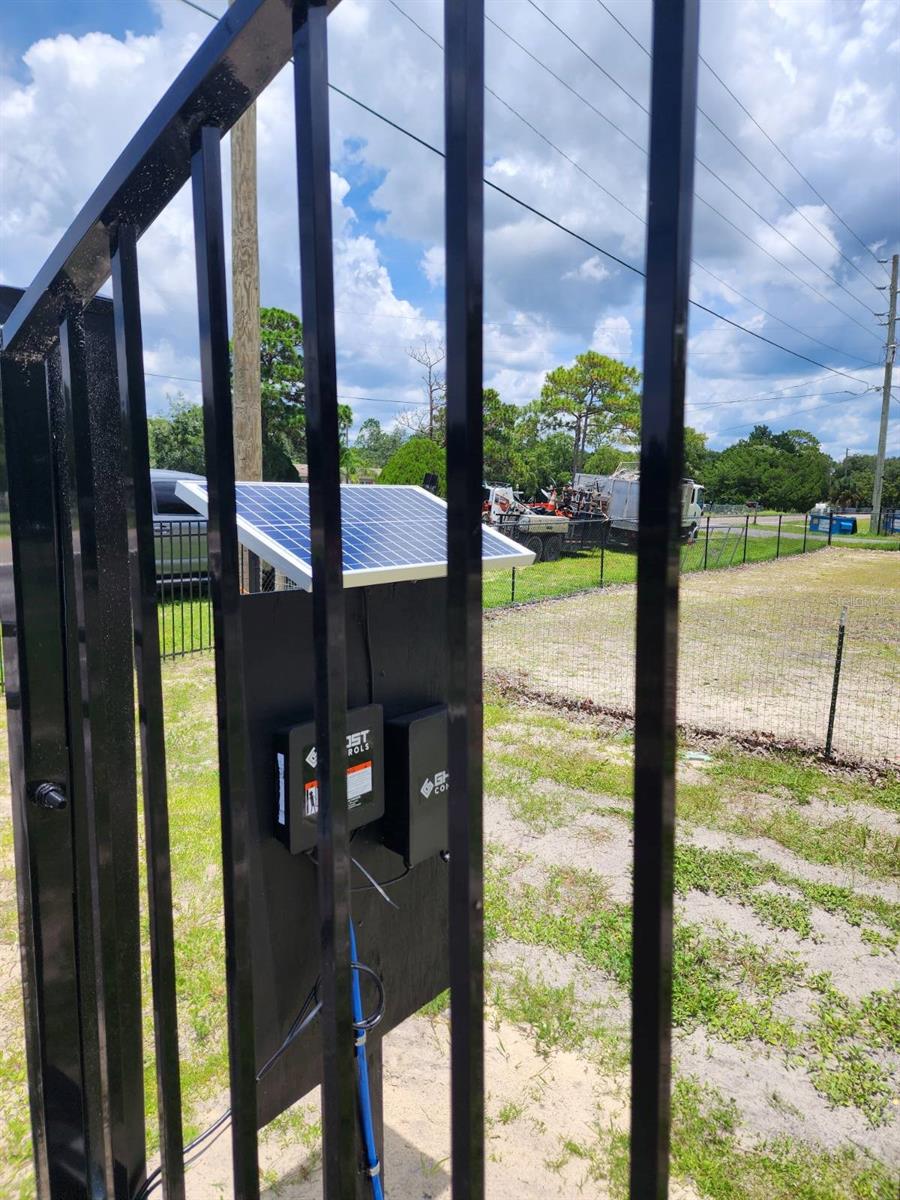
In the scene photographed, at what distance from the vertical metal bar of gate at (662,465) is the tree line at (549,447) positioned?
5692mm

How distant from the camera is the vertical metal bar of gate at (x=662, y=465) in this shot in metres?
0.42

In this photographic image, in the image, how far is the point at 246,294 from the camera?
20.9 ft

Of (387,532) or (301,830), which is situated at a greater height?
(387,532)

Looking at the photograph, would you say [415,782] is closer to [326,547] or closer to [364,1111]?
[364,1111]

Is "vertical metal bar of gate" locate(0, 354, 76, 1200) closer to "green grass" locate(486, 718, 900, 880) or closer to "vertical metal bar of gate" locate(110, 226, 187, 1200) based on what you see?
"vertical metal bar of gate" locate(110, 226, 187, 1200)

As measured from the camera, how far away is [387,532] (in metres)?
1.74

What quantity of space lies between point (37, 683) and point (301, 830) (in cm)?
50

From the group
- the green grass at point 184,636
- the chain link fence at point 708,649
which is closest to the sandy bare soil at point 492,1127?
the chain link fence at point 708,649

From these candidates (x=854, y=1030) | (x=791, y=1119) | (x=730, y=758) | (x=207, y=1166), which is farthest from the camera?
(x=730, y=758)

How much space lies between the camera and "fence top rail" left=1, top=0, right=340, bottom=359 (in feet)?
2.07

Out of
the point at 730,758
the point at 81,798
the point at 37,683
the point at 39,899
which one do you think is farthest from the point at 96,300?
the point at 730,758

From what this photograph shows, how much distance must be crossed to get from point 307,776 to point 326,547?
0.83m

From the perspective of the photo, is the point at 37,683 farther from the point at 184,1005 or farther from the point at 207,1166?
the point at 184,1005

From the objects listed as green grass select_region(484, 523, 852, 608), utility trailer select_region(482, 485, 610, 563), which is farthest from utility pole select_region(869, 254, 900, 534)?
utility trailer select_region(482, 485, 610, 563)
